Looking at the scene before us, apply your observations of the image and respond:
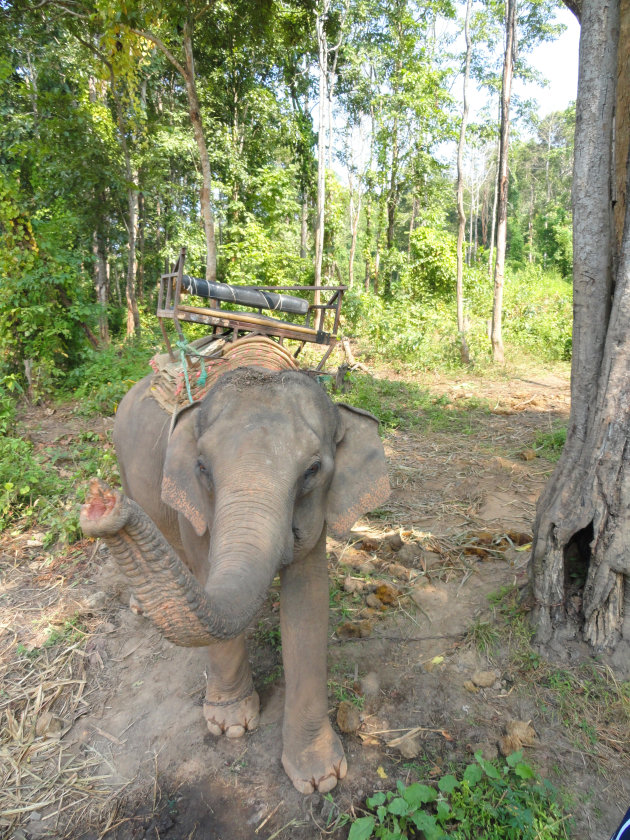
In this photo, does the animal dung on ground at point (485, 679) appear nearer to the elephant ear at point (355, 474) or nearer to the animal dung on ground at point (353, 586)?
the animal dung on ground at point (353, 586)

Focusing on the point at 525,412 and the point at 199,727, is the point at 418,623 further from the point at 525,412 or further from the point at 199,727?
the point at 525,412

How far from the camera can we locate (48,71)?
10.8 meters

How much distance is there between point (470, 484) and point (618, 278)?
290cm

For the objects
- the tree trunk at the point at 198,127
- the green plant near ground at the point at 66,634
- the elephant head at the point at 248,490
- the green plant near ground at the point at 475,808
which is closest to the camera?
the elephant head at the point at 248,490

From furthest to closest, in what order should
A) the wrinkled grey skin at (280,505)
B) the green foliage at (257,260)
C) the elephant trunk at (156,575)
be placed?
the green foliage at (257,260)
the wrinkled grey skin at (280,505)
the elephant trunk at (156,575)

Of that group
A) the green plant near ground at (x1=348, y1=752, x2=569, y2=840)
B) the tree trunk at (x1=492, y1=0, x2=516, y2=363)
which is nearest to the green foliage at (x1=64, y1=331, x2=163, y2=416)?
the green plant near ground at (x1=348, y1=752, x2=569, y2=840)

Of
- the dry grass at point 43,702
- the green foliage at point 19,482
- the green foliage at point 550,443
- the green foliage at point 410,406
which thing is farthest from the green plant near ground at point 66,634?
the green foliage at point 550,443

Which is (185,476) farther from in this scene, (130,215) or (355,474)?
(130,215)

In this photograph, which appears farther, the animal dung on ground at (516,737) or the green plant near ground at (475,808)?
the animal dung on ground at (516,737)

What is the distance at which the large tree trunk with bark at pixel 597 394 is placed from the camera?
247cm

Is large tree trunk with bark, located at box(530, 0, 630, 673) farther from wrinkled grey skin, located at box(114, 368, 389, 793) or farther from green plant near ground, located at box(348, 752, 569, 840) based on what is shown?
wrinkled grey skin, located at box(114, 368, 389, 793)

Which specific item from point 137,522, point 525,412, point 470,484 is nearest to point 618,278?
point 137,522

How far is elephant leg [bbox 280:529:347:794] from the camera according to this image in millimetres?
2350

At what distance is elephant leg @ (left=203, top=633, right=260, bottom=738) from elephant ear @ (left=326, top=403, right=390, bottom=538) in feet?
2.93
